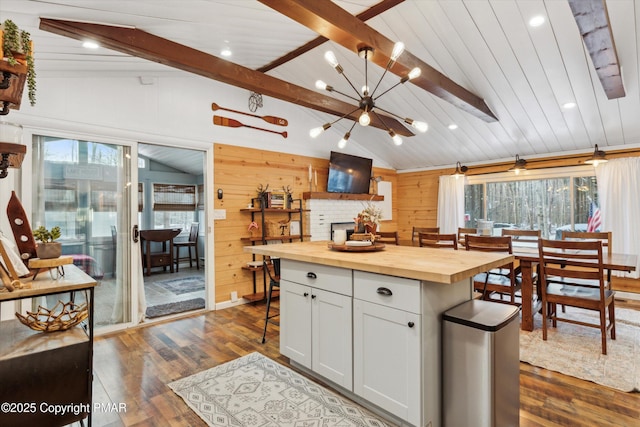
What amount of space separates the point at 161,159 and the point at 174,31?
543cm

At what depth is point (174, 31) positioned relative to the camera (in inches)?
104

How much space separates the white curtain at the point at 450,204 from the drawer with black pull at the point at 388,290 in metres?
4.70

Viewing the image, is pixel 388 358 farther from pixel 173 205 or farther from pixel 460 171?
pixel 173 205

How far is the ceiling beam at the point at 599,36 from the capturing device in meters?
2.05

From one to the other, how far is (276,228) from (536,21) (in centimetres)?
376

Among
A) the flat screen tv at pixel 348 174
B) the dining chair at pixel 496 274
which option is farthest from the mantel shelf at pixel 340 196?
the dining chair at pixel 496 274

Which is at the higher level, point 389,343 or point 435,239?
point 435,239

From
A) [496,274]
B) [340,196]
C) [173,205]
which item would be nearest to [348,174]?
[340,196]

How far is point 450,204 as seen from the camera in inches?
244

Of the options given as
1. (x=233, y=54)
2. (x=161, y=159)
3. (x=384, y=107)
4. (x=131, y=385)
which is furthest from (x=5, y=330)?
(x=161, y=159)

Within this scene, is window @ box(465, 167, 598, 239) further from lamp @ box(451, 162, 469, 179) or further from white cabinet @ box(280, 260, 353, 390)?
white cabinet @ box(280, 260, 353, 390)

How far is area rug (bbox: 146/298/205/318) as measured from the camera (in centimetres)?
399

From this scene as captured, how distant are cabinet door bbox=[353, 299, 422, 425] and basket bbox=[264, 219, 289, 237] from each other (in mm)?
2895

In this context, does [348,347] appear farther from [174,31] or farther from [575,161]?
[575,161]
